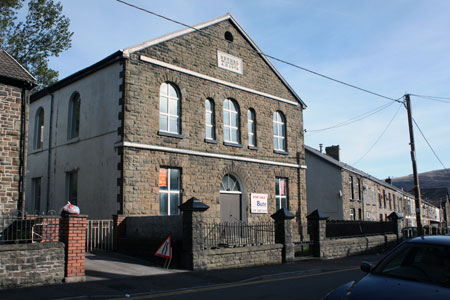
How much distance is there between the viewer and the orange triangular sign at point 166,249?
531 inches

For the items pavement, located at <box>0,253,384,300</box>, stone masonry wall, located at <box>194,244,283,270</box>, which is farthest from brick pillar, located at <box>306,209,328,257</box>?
stone masonry wall, located at <box>194,244,283,270</box>

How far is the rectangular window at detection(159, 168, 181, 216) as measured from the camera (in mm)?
17797

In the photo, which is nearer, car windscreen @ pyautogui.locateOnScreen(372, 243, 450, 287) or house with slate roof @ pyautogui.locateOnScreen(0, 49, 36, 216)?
car windscreen @ pyautogui.locateOnScreen(372, 243, 450, 287)

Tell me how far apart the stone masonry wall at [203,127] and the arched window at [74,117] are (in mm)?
3983

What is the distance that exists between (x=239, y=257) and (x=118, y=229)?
15.1 ft

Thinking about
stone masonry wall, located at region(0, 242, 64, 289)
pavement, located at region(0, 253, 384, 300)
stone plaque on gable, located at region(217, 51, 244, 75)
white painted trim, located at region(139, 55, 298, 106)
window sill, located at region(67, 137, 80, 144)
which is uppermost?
stone plaque on gable, located at region(217, 51, 244, 75)

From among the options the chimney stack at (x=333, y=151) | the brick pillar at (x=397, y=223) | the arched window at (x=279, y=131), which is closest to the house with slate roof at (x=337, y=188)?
the chimney stack at (x=333, y=151)

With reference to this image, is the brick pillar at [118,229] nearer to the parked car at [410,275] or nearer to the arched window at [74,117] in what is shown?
the arched window at [74,117]

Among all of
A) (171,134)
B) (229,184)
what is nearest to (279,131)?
(229,184)

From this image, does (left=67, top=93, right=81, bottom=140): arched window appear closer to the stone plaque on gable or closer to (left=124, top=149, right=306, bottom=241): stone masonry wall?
(left=124, top=149, right=306, bottom=241): stone masonry wall

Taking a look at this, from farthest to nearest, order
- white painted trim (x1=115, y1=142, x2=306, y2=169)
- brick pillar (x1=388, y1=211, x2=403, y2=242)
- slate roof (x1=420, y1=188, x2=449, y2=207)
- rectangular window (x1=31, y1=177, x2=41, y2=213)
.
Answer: slate roof (x1=420, y1=188, x2=449, y2=207) → brick pillar (x1=388, y1=211, x2=403, y2=242) → rectangular window (x1=31, y1=177, x2=41, y2=213) → white painted trim (x1=115, y1=142, x2=306, y2=169)

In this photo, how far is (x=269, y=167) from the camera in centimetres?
2281

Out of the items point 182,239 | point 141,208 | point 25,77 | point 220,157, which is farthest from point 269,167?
point 25,77

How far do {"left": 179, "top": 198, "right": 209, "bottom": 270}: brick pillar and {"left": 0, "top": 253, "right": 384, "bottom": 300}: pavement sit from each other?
0.41m
